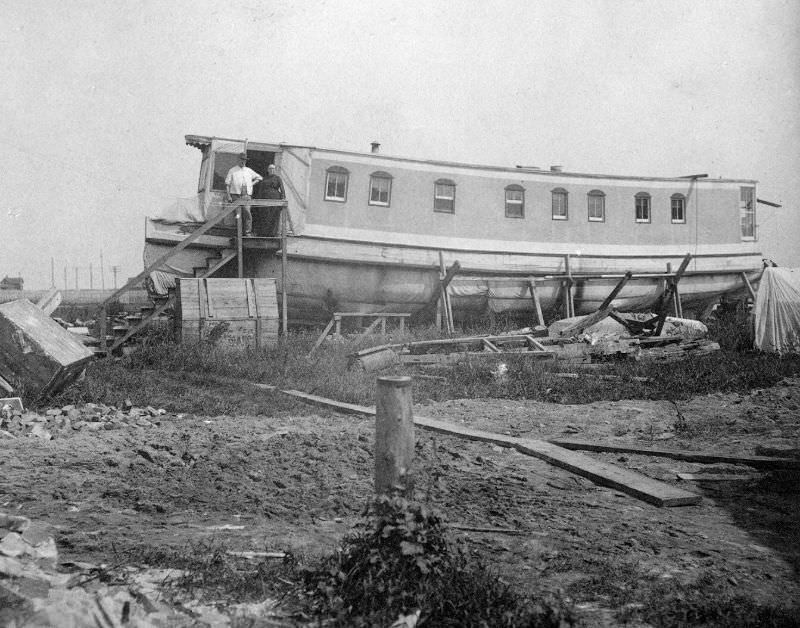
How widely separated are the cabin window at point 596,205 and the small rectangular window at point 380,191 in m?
6.75

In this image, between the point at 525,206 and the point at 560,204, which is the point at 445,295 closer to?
the point at 525,206

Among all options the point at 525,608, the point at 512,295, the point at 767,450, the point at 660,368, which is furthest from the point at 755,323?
the point at 525,608

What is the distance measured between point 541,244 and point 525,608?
56.9ft

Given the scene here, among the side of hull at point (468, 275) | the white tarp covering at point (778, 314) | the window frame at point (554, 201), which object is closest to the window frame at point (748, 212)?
the side of hull at point (468, 275)

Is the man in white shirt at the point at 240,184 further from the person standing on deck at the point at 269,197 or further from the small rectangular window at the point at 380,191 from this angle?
the small rectangular window at the point at 380,191

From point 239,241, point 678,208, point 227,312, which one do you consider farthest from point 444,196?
point 678,208

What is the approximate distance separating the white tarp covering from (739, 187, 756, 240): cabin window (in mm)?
7227

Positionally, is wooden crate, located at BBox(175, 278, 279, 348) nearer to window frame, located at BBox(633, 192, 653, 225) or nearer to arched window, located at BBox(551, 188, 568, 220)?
arched window, located at BBox(551, 188, 568, 220)

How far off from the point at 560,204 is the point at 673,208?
428 cm

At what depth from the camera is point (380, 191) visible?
57.2 ft

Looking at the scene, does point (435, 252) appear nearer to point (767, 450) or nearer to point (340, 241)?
point (340, 241)

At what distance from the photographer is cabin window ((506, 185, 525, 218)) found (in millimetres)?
19156

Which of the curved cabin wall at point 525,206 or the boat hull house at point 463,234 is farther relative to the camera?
the curved cabin wall at point 525,206

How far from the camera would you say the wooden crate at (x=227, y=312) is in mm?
13312
